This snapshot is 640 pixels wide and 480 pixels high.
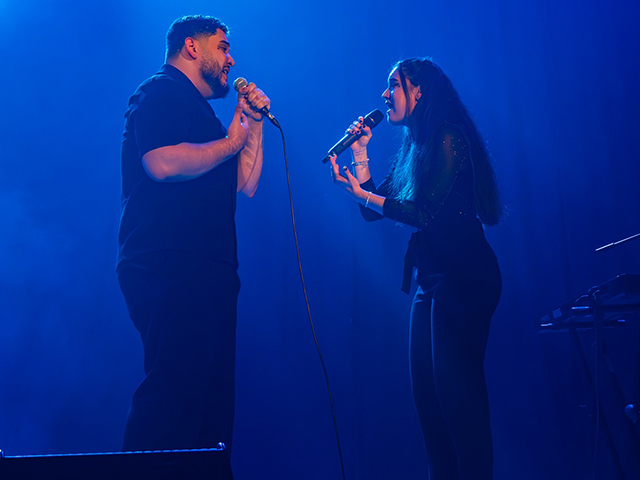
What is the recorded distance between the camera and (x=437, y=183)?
1855 mm

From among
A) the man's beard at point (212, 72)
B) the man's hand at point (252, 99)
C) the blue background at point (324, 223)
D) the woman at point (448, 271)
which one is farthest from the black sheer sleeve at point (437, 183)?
the blue background at point (324, 223)

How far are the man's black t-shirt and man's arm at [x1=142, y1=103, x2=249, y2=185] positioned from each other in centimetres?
3

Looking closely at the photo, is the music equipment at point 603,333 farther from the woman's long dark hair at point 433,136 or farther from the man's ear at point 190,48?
the man's ear at point 190,48

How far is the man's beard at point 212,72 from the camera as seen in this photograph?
2002mm

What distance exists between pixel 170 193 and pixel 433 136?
2.98 ft

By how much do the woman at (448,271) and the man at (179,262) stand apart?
0.61m

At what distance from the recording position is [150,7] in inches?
126

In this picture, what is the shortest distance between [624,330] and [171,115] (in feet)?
8.15

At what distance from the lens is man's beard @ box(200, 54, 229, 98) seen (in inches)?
78.8

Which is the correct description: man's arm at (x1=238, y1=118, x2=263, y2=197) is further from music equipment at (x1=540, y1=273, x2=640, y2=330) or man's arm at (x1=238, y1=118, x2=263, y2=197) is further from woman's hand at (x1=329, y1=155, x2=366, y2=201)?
music equipment at (x1=540, y1=273, x2=640, y2=330)

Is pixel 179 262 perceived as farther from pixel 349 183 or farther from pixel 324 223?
pixel 324 223

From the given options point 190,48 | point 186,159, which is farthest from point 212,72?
point 186,159

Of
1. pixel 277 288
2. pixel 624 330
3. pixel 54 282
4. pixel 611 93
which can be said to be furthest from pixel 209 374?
pixel 611 93

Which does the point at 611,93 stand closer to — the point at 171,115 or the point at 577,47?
the point at 577,47
